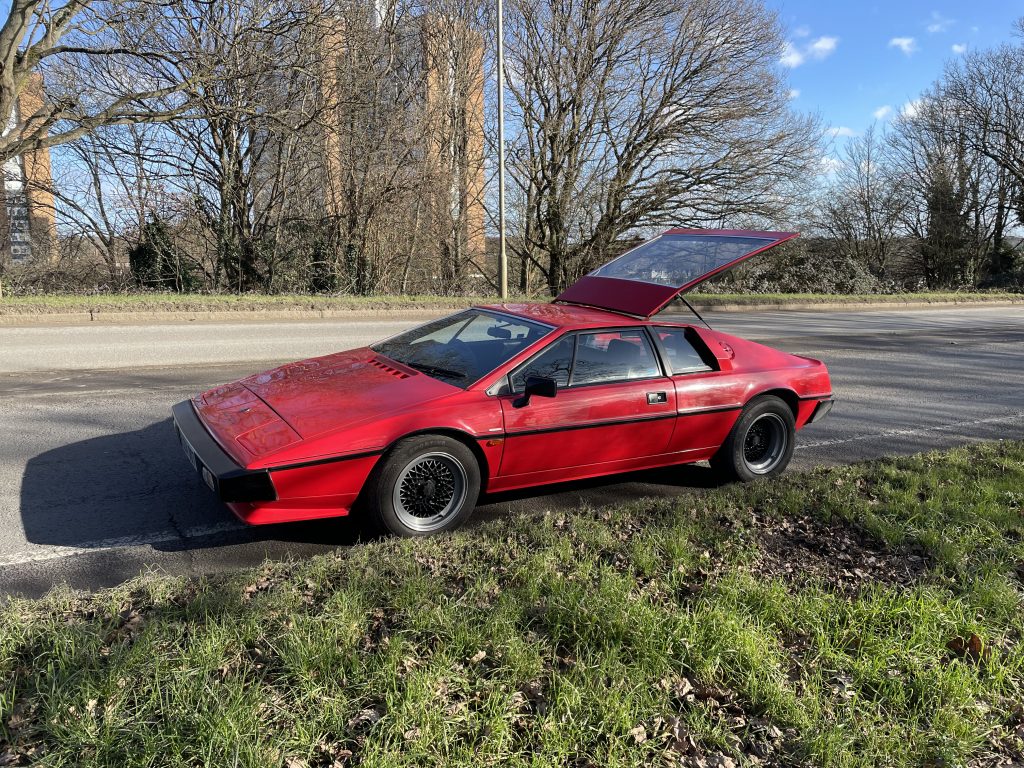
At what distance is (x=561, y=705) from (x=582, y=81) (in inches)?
918

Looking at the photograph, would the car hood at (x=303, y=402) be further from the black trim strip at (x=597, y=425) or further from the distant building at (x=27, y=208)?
the distant building at (x=27, y=208)

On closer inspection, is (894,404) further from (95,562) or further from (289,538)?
(95,562)

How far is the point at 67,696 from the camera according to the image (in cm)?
229

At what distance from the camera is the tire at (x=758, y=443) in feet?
16.6

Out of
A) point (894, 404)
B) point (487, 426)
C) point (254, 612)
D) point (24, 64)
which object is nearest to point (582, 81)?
point (24, 64)

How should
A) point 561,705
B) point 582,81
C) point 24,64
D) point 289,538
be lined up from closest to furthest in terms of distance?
point 561,705
point 289,538
point 24,64
point 582,81

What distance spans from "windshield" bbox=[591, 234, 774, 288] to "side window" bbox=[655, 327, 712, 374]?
0.35 metres

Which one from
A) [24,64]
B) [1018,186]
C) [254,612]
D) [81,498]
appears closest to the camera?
[254,612]

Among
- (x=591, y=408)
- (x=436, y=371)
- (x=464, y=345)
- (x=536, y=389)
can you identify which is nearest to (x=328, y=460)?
(x=436, y=371)

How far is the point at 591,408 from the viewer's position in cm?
432

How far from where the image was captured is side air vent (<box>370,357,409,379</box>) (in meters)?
4.26

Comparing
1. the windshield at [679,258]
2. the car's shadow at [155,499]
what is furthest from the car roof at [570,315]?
the car's shadow at [155,499]

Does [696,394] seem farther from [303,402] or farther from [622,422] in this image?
[303,402]

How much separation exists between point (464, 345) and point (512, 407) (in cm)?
79
